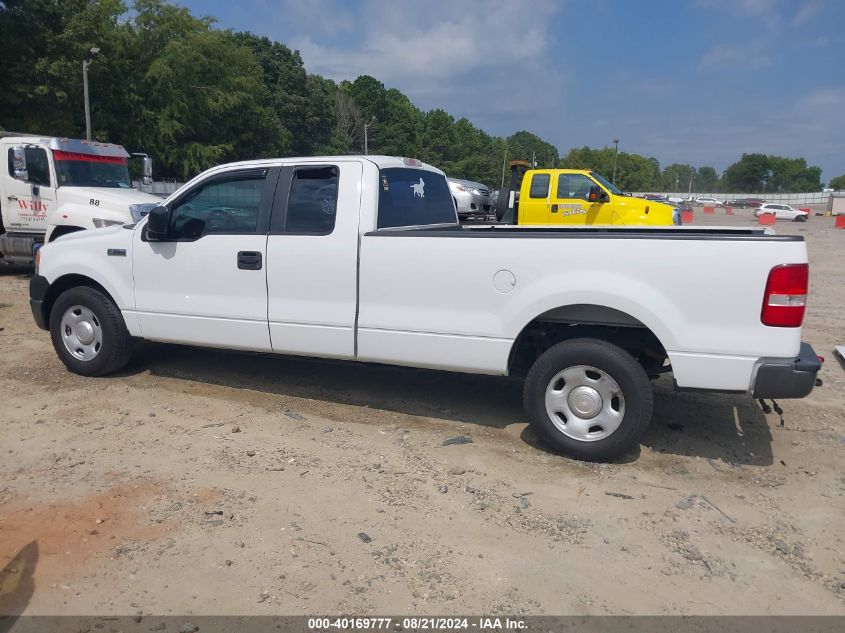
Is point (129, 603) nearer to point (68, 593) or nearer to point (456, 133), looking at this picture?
point (68, 593)

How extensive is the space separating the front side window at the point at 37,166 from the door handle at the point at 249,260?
8189 mm

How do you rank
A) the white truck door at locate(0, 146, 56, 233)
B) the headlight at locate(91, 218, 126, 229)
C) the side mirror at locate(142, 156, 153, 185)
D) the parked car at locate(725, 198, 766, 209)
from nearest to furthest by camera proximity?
the headlight at locate(91, 218, 126, 229) < the white truck door at locate(0, 146, 56, 233) < the side mirror at locate(142, 156, 153, 185) < the parked car at locate(725, 198, 766, 209)

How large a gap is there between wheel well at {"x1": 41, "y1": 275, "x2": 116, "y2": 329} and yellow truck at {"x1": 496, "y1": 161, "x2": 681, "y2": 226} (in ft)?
29.9

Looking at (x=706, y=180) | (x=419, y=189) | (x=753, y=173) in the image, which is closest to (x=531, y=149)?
(x=753, y=173)

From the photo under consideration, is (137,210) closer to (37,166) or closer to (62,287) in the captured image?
(37,166)

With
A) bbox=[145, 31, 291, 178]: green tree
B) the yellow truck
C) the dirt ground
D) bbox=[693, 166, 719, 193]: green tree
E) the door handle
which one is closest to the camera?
the dirt ground

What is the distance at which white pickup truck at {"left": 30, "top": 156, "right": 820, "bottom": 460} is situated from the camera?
13.2ft

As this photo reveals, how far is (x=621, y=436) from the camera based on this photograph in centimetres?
429

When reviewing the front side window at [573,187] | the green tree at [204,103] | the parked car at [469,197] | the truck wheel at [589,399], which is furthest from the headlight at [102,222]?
the green tree at [204,103]

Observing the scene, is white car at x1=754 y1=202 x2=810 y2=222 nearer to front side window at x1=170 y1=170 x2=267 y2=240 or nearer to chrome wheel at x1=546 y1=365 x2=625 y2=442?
chrome wheel at x1=546 y1=365 x2=625 y2=442

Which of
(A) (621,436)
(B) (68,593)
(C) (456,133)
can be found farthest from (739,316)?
(C) (456,133)

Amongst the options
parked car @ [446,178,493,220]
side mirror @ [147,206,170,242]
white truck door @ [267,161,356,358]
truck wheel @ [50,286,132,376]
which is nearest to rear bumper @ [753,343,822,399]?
white truck door @ [267,161,356,358]

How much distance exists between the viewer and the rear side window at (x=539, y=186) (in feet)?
44.1

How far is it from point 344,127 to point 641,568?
82605 mm
